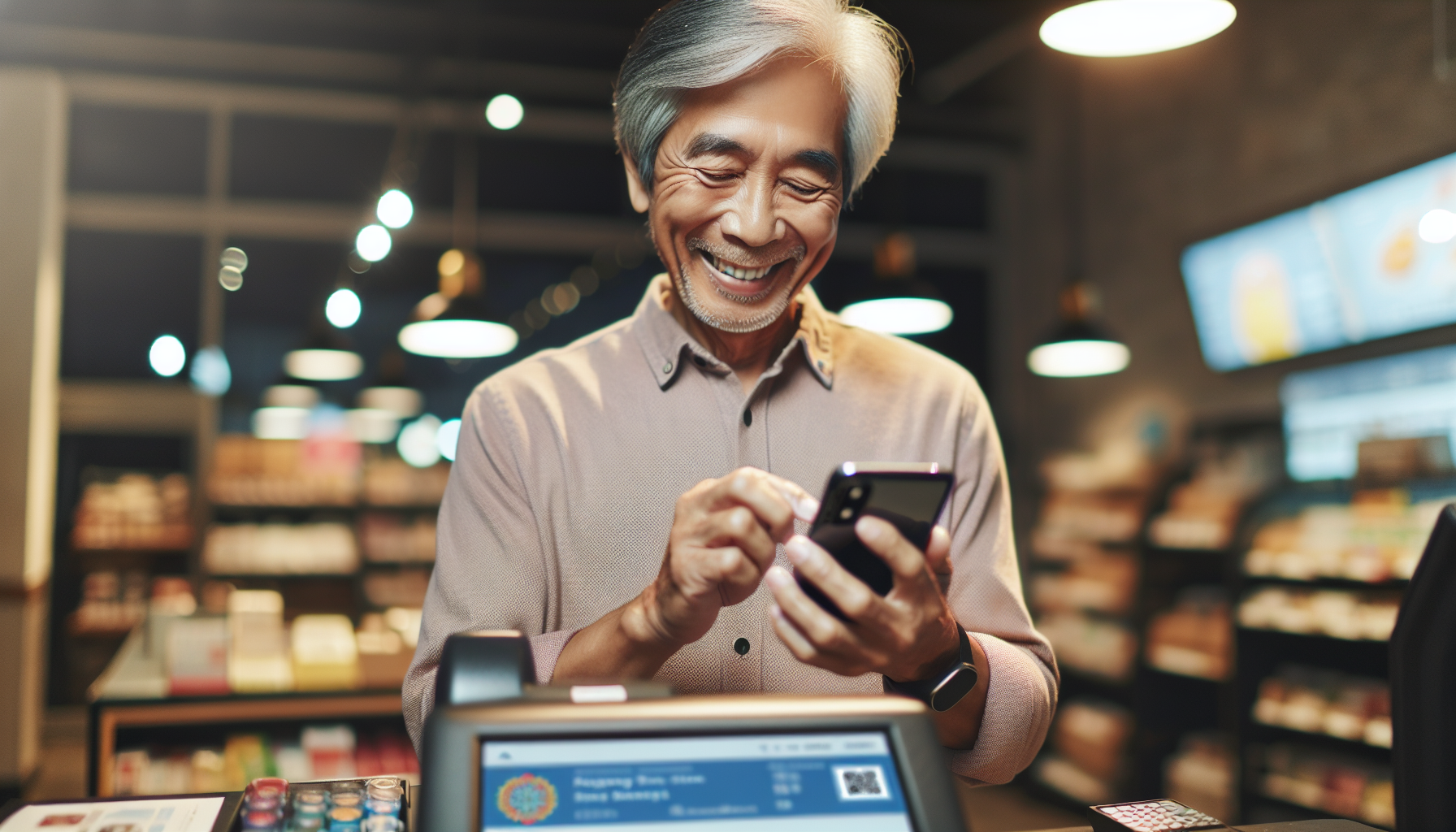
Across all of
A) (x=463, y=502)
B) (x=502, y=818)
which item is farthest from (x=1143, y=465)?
(x=502, y=818)

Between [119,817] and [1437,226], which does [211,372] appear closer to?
[119,817]

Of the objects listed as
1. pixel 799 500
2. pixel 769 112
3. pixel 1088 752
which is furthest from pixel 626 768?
pixel 1088 752

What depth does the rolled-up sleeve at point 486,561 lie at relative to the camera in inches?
44.3

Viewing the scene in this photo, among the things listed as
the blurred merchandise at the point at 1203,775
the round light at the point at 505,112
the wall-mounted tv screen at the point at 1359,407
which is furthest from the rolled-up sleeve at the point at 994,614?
the round light at the point at 505,112

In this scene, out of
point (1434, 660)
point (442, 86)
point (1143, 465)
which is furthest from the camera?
point (442, 86)

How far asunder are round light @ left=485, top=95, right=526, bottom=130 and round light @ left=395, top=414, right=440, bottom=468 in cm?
255

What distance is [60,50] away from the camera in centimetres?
684

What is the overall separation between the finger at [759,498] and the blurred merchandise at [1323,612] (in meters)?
3.77

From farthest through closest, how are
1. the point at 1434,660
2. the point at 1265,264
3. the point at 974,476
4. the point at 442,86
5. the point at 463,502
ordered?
the point at 442,86 → the point at 1265,264 → the point at 974,476 → the point at 463,502 → the point at 1434,660

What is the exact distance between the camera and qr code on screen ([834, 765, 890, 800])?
690 mm

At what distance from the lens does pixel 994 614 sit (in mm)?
1238

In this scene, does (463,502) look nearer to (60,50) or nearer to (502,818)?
(502,818)

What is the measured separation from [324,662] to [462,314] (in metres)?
1.48

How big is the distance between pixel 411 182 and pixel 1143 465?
18.3 feet
